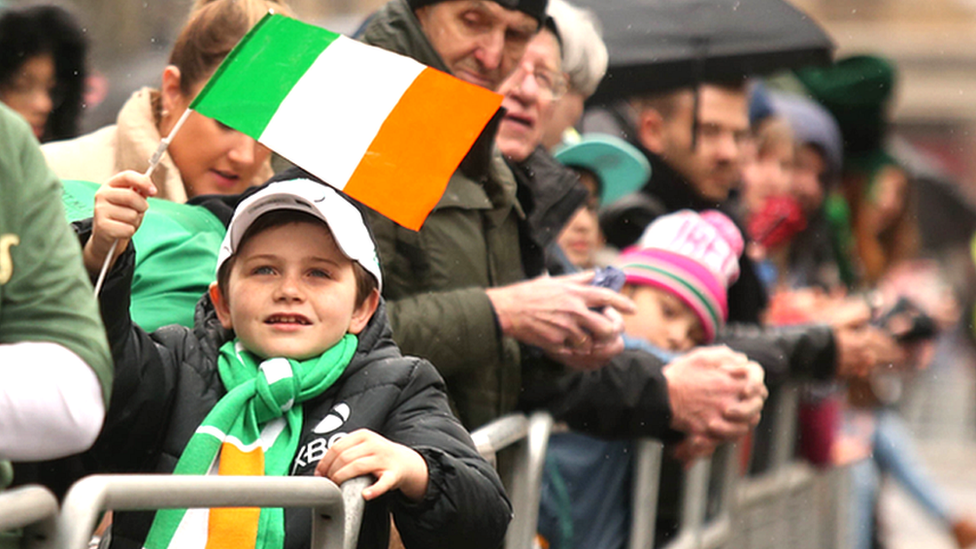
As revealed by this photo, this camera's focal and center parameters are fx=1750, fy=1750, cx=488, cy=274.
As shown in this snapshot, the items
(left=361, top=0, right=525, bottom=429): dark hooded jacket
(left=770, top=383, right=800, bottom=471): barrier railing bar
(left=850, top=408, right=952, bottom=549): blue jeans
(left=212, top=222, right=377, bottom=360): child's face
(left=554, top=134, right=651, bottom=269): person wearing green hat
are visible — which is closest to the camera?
(left=212, top=222, right=377, bottom=360): child's face

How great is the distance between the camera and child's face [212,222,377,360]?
3.22 metres

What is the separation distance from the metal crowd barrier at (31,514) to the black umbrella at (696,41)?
4650 millimetres

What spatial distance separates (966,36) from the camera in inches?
1892

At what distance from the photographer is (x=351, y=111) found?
3531 millimetres

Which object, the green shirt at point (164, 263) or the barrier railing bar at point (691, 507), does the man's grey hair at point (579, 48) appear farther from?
the green shirt at point (164, 263)

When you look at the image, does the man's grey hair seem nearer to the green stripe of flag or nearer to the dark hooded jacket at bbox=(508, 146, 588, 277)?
the dark hooded jacket at bbox=(508, 146, 588, 277)

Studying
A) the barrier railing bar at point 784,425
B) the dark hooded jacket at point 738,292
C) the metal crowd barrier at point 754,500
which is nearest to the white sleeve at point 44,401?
the metal crowd barrier at point 754,500

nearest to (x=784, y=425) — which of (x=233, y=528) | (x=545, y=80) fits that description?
(x=545, y=80)

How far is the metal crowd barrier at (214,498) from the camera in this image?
2.25m

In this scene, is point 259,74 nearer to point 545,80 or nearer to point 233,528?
point 233,528

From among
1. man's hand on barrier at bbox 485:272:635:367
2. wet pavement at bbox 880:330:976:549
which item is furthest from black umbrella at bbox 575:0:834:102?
wet pavement at bbox 880:330:976:549

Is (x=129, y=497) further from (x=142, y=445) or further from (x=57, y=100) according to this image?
(x=57, y=100)

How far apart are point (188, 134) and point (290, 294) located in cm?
92

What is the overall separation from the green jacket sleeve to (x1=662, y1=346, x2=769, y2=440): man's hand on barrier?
2837 mm
